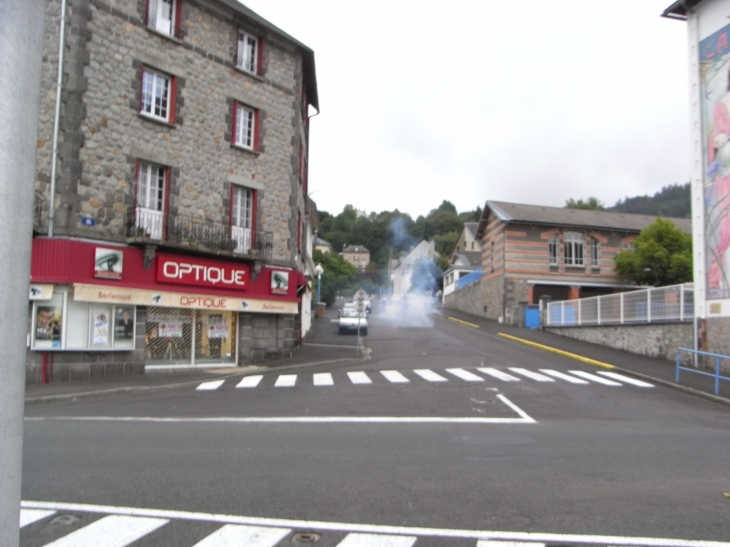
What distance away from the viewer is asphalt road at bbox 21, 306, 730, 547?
17.1 feet

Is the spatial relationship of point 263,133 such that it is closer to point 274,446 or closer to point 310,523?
point 274,446

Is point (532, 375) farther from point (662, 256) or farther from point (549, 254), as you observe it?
point (549, 254)

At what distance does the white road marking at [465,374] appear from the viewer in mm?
15945

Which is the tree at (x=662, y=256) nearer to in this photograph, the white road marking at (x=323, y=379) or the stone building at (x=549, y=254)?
the stone building at (x=549, y=254)

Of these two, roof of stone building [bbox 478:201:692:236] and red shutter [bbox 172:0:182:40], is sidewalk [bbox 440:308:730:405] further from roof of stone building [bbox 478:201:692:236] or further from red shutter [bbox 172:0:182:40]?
red shutter [bbox 172:0:182:40]

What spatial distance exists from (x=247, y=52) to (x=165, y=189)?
6375mm

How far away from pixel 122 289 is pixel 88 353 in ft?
6.52

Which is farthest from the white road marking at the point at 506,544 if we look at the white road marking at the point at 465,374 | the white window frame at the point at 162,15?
the white window frame at the point at 162,15

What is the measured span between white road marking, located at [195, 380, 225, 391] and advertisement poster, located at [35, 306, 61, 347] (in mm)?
4223

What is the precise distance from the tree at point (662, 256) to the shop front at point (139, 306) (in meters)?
24.7

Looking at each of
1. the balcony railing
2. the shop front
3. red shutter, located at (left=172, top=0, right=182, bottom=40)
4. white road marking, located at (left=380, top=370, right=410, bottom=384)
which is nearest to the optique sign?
the shop front

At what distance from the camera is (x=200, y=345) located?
786 inches

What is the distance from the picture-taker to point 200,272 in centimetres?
1933

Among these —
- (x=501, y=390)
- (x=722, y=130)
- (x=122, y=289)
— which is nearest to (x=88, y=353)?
(x=122, y=289)
